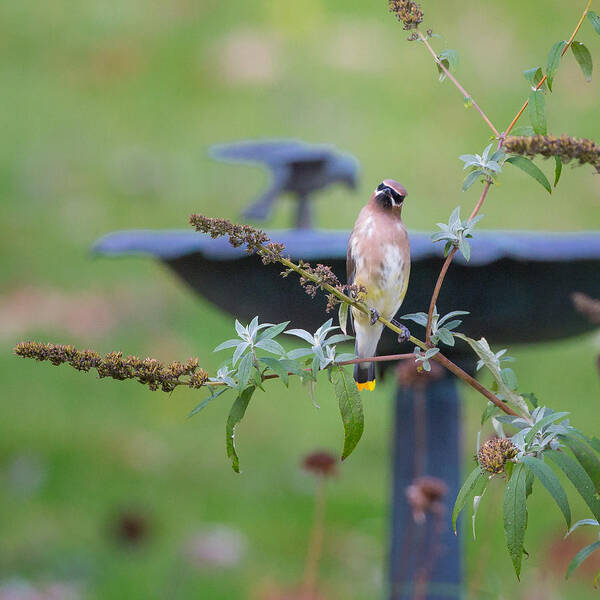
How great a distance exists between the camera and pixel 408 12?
1125mm

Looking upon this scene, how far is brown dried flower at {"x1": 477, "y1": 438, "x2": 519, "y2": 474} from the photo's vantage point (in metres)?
1.01

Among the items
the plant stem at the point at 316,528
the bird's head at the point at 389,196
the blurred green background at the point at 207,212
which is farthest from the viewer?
the blurred green background at the point at 207,212

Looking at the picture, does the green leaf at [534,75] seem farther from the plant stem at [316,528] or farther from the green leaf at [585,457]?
the plant stem at [316,528]

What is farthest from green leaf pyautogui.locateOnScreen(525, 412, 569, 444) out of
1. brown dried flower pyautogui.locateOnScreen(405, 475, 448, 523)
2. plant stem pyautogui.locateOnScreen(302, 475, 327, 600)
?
plant stem pyautogui.locateOnScreen(302, 475, 327, 600)

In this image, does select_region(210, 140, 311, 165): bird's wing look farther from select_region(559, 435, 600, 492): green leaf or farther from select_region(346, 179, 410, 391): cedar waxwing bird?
select_region(559, 435, 600, 492): green leaf

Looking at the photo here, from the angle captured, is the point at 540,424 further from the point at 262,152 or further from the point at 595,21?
the point at 262,152

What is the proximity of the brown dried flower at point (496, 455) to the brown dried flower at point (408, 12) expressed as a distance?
1.52 feet

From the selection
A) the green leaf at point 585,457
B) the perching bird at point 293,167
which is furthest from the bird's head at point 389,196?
the perching bird at point 293,167

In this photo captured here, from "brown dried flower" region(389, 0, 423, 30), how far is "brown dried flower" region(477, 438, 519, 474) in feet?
1.52

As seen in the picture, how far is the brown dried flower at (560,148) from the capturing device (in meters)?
1.03

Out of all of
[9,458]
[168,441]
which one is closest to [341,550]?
[168,441]

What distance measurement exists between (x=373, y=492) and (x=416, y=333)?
225 centimetres

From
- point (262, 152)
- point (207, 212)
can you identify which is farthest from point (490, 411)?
point (207, 212)

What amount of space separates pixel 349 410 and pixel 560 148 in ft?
1.14
